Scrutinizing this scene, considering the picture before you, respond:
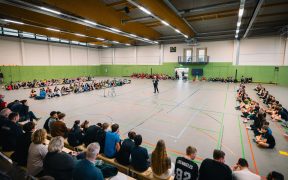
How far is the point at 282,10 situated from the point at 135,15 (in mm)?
15367

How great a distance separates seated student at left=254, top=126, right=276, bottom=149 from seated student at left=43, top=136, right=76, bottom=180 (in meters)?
6.64

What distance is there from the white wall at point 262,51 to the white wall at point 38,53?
3330 centimetres

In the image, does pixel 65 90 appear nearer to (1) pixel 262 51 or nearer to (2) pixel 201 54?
(2) pixel 201 54

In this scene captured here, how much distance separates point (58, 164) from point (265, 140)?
7024 millimetres

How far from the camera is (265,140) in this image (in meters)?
6.09

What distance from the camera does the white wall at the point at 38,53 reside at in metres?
24.8

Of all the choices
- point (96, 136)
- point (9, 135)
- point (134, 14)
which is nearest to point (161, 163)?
point (96, 136)

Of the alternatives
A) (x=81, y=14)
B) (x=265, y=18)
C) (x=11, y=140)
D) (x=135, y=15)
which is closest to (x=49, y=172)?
(x=11, y=140)

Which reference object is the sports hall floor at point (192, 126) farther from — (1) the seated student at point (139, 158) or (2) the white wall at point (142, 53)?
(2) the white wall at point (142, 53)

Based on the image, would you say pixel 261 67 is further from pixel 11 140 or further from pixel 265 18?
pixel 11 140

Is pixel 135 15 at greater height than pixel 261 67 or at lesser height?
greater

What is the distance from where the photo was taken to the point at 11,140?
4.44 m

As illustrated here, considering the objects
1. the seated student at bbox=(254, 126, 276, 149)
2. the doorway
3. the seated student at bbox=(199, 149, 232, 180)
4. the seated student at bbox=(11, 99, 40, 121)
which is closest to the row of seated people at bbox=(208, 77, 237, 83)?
the doorway

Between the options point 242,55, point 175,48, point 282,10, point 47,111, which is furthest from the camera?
point 175,48
